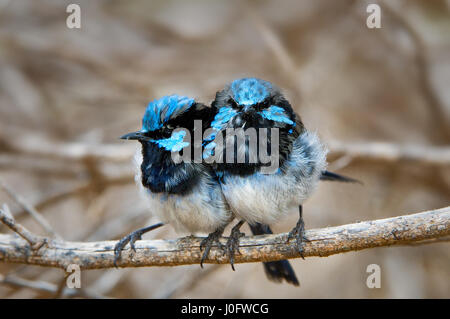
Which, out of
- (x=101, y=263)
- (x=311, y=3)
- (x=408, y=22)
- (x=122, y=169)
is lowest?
(x=101, y=263)

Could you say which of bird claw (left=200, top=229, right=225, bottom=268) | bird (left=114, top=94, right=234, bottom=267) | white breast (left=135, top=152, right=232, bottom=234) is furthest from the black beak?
bird claw (left=200, top=229, right=225, bottom=268)

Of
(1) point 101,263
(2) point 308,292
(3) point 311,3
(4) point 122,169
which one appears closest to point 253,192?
(1) point 101,263

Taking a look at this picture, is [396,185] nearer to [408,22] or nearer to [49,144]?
[408,22]

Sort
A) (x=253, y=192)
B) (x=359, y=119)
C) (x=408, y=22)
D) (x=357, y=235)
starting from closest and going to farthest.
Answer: (x=357, y=235) → (x=253, y=192) → (x=408, y=22) → (x=359, y=119)

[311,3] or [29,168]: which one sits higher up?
[311,3]

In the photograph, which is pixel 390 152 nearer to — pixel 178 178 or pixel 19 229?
pixel 178 178

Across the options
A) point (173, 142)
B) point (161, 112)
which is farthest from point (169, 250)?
point (161, 112)

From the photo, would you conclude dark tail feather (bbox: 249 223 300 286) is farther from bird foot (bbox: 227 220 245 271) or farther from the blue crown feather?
the blue crown feather

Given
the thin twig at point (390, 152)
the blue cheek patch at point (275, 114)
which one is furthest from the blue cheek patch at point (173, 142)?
the thin twig at point (390, 152)
